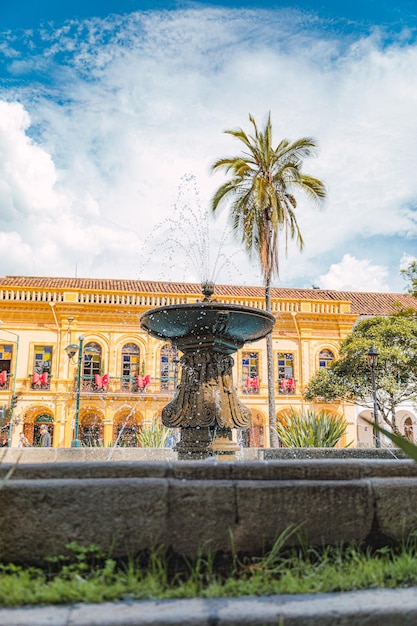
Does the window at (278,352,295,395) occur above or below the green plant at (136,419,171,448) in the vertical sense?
above

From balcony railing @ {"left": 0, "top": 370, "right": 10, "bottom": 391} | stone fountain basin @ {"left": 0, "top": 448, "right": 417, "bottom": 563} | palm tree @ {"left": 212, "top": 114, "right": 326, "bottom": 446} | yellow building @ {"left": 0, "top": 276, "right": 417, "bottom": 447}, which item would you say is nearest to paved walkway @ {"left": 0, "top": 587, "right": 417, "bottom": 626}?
stone fountain basin @ {"left": 0, "top": 448, "right": 417, "bottom": 563}

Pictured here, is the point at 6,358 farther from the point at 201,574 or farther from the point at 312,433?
the point at 201,574

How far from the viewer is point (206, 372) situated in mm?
7238

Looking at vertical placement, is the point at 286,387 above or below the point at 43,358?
below

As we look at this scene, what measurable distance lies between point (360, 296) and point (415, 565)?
32079 mm

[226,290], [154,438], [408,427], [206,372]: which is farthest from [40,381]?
[206,372]

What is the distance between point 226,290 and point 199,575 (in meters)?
29.0

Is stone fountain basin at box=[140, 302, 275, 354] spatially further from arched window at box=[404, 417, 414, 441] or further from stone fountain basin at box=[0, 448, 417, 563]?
arched window at box=[404, 417, 414, 441]

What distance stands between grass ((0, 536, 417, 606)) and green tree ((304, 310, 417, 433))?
21.1m

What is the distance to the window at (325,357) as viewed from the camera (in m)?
28.9

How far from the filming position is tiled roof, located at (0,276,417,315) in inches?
1180

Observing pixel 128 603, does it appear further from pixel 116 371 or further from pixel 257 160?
pixel 116 371

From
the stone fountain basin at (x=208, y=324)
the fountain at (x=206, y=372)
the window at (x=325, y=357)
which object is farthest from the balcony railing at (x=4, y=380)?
the fountain at (x=206, y=372)

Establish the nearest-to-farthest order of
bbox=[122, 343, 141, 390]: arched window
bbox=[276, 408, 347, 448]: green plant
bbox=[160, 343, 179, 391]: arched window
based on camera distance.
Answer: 1. bbox=[276, 408, 347, 448]: green plant
2. bbox=[160, 343, 179, 391]: arched window
3. bbox=[122, 343, 141, 390]: arched window
